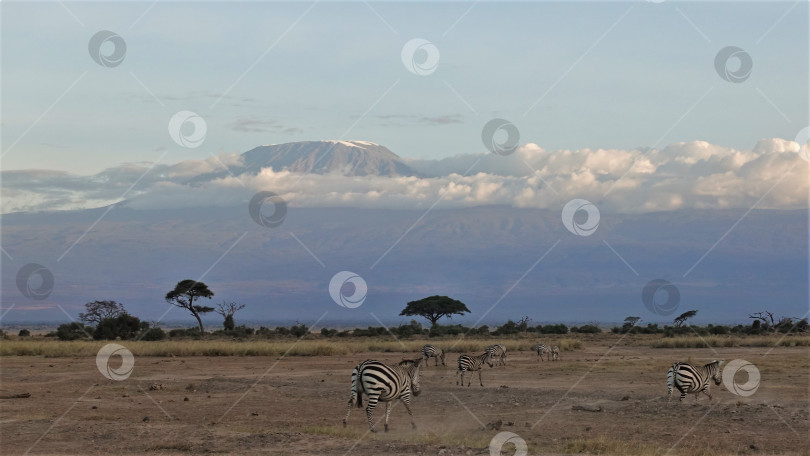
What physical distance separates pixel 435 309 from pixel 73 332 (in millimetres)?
41353

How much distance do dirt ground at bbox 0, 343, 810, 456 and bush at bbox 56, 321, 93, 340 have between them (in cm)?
3424

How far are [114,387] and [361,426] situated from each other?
12325mm

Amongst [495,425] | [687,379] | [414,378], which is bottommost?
[495,425]

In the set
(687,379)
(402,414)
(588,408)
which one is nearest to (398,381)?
(402,414)


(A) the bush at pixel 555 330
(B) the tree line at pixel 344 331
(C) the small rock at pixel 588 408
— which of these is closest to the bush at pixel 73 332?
(B) the tree line at pixel 344 331

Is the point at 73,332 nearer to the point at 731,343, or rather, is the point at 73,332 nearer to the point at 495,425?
the point at 731,343

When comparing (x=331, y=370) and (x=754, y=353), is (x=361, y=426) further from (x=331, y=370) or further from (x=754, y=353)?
(x=754, y=353)

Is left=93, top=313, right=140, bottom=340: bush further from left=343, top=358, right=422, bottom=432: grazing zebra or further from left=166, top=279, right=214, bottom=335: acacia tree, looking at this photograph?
left=343, top=358, right=422, bottom=432: grazing zebra

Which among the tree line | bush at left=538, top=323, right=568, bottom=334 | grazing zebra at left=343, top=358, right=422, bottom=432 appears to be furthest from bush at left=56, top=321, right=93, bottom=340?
grazing zebra at left=343, top=358, right=422, bottom=432

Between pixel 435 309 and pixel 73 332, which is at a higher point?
pixel 435 309

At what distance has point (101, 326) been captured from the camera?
6612 centimetres

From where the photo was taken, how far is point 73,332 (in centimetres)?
6931

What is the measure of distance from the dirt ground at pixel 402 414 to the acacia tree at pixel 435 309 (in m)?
60.8

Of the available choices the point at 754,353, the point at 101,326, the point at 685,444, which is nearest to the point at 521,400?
the point at 685,444
